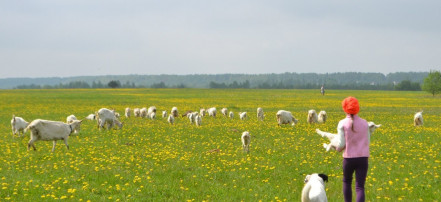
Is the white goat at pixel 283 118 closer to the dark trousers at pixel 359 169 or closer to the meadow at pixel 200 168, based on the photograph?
the meadow at pixel 200 168

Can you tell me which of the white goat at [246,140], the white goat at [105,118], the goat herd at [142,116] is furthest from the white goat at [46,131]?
the white goat at [246,140]

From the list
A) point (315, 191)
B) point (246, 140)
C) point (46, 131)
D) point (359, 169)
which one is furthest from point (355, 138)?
point (46, 131)

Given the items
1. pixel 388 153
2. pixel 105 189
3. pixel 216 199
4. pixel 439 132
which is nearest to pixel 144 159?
pixel 105 189

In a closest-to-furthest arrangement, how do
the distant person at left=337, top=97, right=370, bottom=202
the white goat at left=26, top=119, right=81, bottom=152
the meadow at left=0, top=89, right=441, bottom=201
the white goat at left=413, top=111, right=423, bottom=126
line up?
the distant person at left=337, top=97, right=370, bottom=202 < the meadow at left=0, top=89, right=441, bottom=201 < the white goat at left=26, top=119, right=81, bottom=152 < the white goat at left=413, top=111, right=423, bottom=126

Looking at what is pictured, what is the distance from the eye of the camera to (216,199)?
9.75m

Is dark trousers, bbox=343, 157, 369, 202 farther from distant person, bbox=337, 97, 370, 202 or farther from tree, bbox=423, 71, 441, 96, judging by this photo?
tree, bbox=423, 71, 441, 96

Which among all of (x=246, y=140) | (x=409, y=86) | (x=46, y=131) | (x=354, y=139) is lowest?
(x=246, y=140)

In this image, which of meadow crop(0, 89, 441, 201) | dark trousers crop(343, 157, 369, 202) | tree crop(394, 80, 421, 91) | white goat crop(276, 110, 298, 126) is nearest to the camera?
dark trousers crop(343, 157, 369, 202)

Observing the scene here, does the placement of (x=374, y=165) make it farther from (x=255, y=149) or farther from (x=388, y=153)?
(x=255, y=149)

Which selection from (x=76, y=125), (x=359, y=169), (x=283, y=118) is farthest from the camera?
(x=283, y=118)

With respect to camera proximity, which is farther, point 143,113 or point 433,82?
point 433,82

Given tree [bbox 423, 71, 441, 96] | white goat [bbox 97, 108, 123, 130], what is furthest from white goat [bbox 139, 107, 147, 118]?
tree [bbox 423, 71, 441, 96]

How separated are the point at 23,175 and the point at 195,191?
588 cm

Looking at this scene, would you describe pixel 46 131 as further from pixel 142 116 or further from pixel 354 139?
pixel 142 116
